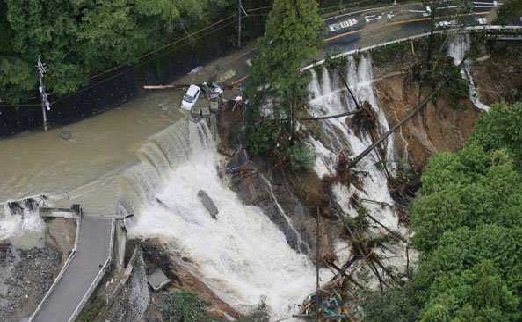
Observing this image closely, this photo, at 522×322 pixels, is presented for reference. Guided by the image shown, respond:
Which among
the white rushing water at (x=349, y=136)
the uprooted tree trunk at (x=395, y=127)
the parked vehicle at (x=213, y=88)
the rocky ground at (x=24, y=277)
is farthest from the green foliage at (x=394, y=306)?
the parked vehicle at (x=213, y=88)

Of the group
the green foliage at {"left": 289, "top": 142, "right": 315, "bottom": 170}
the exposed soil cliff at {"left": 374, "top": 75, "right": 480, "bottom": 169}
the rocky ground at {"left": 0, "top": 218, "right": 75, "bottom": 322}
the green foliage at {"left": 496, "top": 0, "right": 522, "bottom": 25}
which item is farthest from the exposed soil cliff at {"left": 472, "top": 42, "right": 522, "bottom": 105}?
the rocky ground at {"left": 0, "top": 218, "right": 75, "bottom": 322}

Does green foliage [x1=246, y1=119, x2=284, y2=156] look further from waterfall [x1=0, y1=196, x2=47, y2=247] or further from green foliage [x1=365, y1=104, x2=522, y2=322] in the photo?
waterfall [x1=0, y1=196, x2=47, y2=247]

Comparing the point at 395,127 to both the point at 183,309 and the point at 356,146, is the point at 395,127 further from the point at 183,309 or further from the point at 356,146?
the point at 183,309

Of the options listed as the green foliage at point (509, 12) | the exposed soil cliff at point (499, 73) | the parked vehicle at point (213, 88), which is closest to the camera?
the parked vehicle at point (213, 88)

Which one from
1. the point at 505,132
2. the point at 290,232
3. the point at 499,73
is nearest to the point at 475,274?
the point at 505,132

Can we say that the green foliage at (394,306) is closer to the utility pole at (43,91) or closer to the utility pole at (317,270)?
the utility pole at (317,270)
